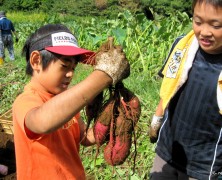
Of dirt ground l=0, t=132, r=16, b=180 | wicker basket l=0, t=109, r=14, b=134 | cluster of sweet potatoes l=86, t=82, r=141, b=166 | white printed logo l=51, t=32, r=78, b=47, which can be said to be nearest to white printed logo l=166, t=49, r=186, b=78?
cluster of sweet potatoes l=86, t=82, r=141, b=166

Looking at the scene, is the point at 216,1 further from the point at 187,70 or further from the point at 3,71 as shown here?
the point at 3,71

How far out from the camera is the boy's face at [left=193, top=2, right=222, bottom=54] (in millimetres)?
1715

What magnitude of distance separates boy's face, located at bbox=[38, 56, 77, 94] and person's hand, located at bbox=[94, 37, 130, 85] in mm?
163

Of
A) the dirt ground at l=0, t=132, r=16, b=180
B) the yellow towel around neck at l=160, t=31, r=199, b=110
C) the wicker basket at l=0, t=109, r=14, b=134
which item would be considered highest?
the yellow towel around neck at l=160, t=31, r=199, b=110

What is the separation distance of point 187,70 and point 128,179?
1575mm

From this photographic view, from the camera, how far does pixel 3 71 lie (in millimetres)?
7008

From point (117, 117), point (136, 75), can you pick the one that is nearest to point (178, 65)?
point (117, 117)

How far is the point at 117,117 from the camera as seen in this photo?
1.61 m

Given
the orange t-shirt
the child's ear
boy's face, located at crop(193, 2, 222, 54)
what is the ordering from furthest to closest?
boy's face, located at crop(193, 2, 222, 54) → the child's ear → the orange t-shirt

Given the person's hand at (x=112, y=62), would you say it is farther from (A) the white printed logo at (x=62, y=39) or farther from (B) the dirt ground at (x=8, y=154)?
(B) the dirt ground at (x=8, y=154)

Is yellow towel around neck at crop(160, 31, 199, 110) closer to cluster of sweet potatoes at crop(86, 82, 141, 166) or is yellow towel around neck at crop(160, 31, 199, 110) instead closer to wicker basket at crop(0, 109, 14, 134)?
cluster of sweet potatoes at crop(86, 82, 141, 166)

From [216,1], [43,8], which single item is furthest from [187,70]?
[43,8]

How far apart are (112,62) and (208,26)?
697 millimetres

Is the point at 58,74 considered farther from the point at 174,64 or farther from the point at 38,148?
the point at 174,64
